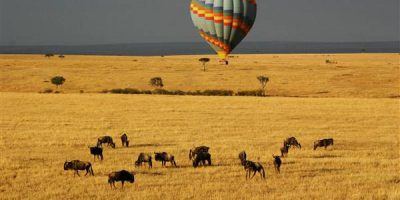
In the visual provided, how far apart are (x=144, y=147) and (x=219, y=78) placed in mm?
67825

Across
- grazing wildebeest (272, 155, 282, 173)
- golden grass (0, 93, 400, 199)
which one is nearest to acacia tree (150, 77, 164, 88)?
golden grass (0, 93, 400, 199)

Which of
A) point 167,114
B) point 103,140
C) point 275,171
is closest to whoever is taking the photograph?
point 275,171

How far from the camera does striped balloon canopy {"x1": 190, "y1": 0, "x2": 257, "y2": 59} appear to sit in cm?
7038

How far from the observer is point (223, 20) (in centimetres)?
7056

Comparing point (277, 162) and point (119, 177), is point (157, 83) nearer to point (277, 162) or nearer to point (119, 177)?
point (277, 162)

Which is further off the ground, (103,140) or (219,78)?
(219,78)

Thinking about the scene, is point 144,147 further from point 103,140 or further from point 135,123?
point 135,123

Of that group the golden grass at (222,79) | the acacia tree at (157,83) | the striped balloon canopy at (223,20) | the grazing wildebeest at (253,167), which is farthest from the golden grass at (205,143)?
the acacia tree at (157,83)

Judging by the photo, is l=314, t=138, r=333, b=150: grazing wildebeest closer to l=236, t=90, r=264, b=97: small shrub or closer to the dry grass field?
the dry grass field

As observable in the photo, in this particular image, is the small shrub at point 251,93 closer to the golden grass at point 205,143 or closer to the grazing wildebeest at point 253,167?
the golden grass at point 205,143

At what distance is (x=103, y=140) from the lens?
3017 centimetres

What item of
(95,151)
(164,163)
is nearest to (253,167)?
(164,163)

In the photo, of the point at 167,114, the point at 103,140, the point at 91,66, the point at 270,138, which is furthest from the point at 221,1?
the point at 91,66

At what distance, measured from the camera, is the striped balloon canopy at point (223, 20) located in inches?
2771
